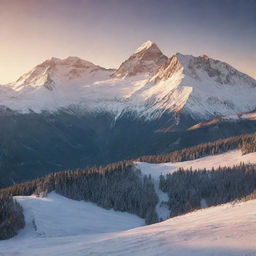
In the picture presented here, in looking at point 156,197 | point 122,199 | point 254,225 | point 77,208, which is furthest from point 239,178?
point 254,225

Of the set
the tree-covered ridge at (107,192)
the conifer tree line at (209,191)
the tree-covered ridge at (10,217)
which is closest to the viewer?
the tree-covered ridge at (10,217)

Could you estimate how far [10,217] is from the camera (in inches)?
4899

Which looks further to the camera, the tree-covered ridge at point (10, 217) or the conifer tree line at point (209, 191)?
the conifer tree line at point (209, 191)

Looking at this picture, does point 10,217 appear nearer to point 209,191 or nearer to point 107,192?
point 107,192

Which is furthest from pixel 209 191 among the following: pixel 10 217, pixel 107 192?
pixel 10 217

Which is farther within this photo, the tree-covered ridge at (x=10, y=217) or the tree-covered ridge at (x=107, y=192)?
the tree-covered ridge at (x=107, y=192)

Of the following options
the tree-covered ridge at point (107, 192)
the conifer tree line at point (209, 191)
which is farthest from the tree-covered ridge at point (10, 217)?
the conifer tree line at point (209, 191)

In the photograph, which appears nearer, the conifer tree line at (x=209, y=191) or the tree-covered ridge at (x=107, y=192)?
the tree-covered ridge at (x=107, y=192)

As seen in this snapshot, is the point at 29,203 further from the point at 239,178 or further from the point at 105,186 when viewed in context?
the point at 239,178

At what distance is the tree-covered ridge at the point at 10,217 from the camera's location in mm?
117256

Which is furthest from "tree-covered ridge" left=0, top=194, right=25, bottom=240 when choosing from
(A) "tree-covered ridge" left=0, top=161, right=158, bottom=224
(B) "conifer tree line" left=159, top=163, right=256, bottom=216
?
(B) "conifer tree line" left=159, top=163, right=256, bottom=216

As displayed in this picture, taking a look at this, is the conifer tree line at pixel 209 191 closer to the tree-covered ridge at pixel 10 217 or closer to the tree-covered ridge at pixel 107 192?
the tree-covered ridge at pixel 107 192

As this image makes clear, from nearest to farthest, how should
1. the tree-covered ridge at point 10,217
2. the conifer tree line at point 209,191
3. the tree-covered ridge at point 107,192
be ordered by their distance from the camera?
the tree-covered ridge at point 10,217 → the tree-covered ridge at point 107,192 → the conifer tree line at point 209,191

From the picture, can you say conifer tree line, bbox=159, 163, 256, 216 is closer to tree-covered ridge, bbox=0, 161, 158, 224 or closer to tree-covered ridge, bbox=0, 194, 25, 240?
tree-covered ridge, bbox=0, 161, 158, 224
